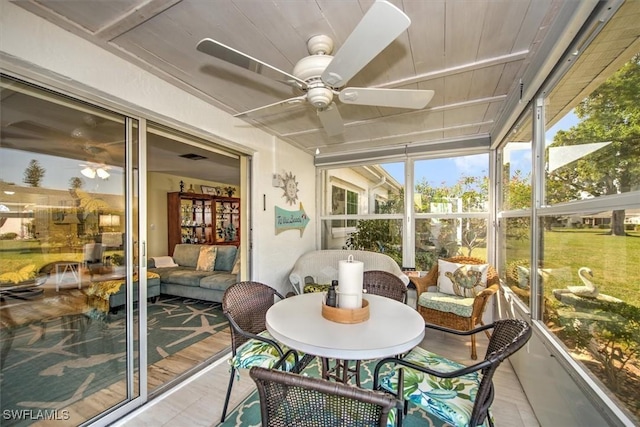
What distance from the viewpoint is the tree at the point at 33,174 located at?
1633 mm

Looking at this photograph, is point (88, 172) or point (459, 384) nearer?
point (459, 384)

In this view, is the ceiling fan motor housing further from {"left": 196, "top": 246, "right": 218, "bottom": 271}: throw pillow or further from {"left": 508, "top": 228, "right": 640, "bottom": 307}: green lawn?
{"left": 196, "top": 246, "right": 218, "bottom": 271}: throw pillow

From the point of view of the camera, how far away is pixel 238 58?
129cm

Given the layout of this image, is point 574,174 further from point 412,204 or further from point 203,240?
point 203,240

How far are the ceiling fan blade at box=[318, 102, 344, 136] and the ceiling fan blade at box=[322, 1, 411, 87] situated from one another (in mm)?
396

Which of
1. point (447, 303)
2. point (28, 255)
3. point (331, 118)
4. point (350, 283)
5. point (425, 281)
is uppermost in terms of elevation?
point (331, 118)

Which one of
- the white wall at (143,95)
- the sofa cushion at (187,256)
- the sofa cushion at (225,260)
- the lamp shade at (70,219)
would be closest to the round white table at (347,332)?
the lamp shade at (70,219)

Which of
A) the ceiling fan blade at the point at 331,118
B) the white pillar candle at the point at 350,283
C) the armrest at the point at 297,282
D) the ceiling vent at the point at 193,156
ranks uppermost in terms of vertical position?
the ceiling vent at the point at 193,156

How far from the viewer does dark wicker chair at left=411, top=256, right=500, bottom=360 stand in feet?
8.91

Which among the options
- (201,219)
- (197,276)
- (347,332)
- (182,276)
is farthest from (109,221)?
(201,219)

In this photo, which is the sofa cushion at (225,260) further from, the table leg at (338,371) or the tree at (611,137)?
the tree at (611,137)

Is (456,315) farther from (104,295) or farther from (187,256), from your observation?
(187,256)

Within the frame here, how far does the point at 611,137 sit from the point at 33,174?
3.09 metres

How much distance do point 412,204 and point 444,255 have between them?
2.68 ft
